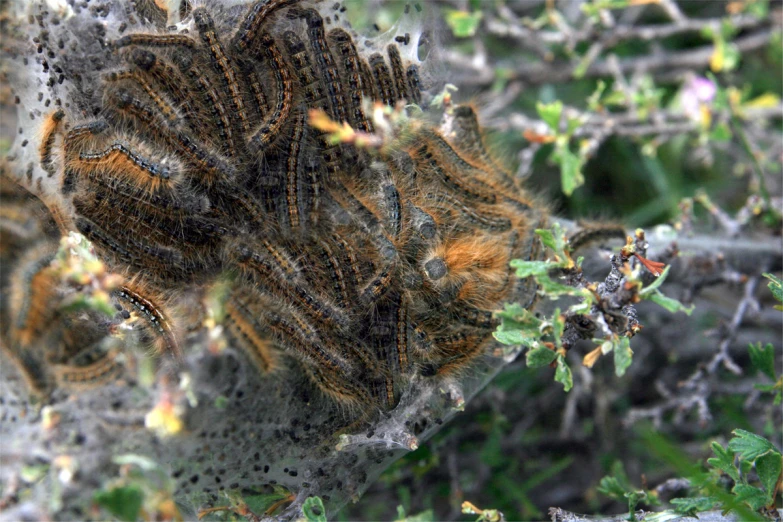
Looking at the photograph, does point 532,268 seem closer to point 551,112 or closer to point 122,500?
point 551,112

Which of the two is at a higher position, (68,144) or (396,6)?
(396,6)

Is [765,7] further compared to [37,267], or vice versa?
[765,7]

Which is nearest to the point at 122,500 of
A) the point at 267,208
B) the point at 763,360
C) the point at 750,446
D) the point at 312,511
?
the point at 312,511

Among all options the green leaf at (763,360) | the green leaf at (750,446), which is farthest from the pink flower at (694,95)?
the green leaf at (750,446)

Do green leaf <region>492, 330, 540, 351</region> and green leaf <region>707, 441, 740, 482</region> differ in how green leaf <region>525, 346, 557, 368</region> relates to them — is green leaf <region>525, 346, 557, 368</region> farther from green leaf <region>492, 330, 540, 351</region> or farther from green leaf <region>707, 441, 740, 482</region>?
green leaf <region>707, 441, 740, 482</region>

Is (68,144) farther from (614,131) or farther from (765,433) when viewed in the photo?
(765,433)

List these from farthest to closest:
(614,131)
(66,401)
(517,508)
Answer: (614,131) < (517,508) < (66,401)

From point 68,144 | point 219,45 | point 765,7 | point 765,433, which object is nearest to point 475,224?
point 219,45
